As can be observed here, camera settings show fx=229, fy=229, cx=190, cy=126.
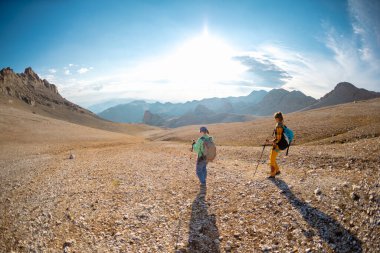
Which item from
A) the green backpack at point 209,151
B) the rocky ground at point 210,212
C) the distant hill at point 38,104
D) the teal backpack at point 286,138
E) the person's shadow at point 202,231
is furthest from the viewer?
the distant hill at point 38,104

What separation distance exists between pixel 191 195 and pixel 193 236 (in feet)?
12.7

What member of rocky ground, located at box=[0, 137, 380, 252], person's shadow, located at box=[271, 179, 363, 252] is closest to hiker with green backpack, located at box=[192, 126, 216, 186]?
rocky ground, located at box=[0, 137, 380, 252]

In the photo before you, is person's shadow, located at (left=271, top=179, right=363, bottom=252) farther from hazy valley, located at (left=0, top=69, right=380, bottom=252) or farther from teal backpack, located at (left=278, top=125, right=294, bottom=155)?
teal backpack, located at (left=278, top=125, right=294, bottom=155)

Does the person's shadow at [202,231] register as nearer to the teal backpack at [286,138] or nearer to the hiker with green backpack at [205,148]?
the hiker with green backpack at [205,148]

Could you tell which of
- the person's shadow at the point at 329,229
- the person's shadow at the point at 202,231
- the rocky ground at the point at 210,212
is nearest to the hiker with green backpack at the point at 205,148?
the rocky ground at the point at 210,212

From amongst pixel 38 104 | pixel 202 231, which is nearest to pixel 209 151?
pixel 202 231

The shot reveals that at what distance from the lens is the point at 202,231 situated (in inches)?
380

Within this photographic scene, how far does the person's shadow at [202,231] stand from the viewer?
8695mm

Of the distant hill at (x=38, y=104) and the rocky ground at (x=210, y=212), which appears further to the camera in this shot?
the distant hill at (x=38, y=104)

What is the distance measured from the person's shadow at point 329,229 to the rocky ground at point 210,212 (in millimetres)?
31

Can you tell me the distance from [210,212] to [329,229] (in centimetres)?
495

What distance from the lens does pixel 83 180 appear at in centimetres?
1806

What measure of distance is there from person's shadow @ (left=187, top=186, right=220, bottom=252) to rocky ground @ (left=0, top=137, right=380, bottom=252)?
39mm

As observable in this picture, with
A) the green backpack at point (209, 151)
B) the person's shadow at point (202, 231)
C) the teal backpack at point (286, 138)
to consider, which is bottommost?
the person's shadow at point (202, 231)
